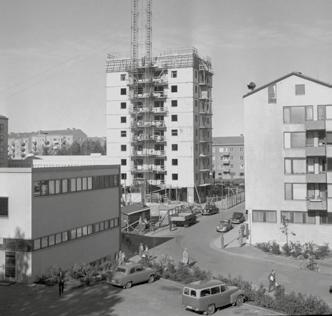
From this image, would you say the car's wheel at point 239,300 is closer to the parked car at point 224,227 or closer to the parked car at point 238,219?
the parked car at point 224,227

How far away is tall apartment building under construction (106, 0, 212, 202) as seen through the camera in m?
86.2

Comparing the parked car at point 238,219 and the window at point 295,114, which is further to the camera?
the parked car at point 238,219

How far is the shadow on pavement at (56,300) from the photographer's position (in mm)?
25953

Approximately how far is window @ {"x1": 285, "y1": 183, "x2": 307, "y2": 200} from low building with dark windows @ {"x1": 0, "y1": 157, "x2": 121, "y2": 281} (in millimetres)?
17243

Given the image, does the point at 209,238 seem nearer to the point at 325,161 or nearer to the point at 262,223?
the point at 262,223

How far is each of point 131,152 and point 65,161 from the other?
41.1 feet

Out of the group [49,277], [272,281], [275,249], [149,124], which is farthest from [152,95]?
[272,281]

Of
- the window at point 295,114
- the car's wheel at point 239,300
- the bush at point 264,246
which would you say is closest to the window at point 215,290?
the car's wheel at point 239,300

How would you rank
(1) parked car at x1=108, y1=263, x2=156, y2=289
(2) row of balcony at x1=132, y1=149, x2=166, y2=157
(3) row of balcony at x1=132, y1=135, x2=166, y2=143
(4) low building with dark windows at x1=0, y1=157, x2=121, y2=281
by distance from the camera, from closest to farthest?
(1) parked car at x1=108, y1=263, x2=156, y2=289, (4) low building with dark windows at x1=0, y1=157, x2=121, y2=281, (3) row of balcony at x1=132, y1=135, x2=166, y2=143, (2) row of balcony at x1=132, y1=149, x2=166, y2=157

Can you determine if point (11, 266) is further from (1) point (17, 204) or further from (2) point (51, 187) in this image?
(2) point (51, 187)

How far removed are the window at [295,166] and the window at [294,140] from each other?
4.41 ft

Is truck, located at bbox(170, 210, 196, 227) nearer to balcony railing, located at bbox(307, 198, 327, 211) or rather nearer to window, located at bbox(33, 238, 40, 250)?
balcony railing, located at bbox(307, 198, 327, 211)

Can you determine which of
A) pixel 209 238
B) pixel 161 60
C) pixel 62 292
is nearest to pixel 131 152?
pixel 161 60

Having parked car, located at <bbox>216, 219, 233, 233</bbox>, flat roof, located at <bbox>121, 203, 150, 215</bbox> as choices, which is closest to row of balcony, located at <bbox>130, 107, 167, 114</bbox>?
flat roof, located at <bbox>121, 203, 150, 215</bbox>
